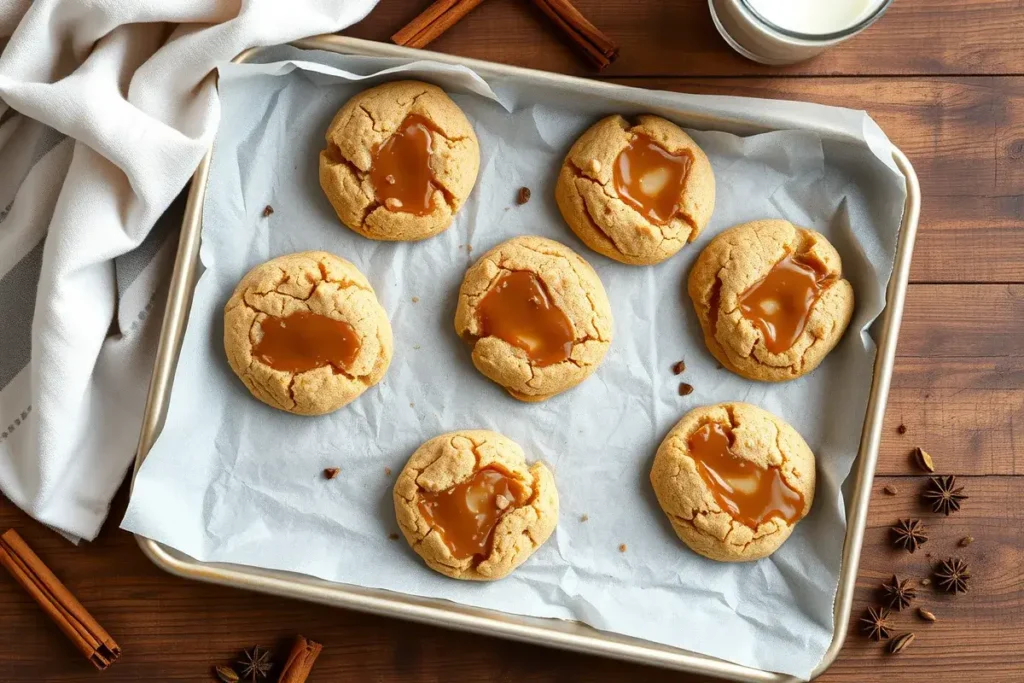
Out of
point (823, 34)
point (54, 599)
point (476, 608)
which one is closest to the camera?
point (823, 34)

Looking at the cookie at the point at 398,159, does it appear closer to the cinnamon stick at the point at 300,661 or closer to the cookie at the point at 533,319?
the cookie at the point at 533,319

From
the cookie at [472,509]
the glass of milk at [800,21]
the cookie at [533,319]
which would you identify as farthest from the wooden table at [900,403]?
the cookie at [533,319]

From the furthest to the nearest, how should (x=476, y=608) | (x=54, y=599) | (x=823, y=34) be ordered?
(x=54, y=599)
(x=476, y=608)
(x=823, y=34)

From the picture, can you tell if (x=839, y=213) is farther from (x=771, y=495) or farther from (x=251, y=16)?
(x=251, y=16)

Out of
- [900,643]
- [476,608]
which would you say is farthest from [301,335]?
[900,643]

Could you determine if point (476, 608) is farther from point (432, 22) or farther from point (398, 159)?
point (432, 22)

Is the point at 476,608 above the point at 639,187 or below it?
below

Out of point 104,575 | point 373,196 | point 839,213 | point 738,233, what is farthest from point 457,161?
point 104,575
